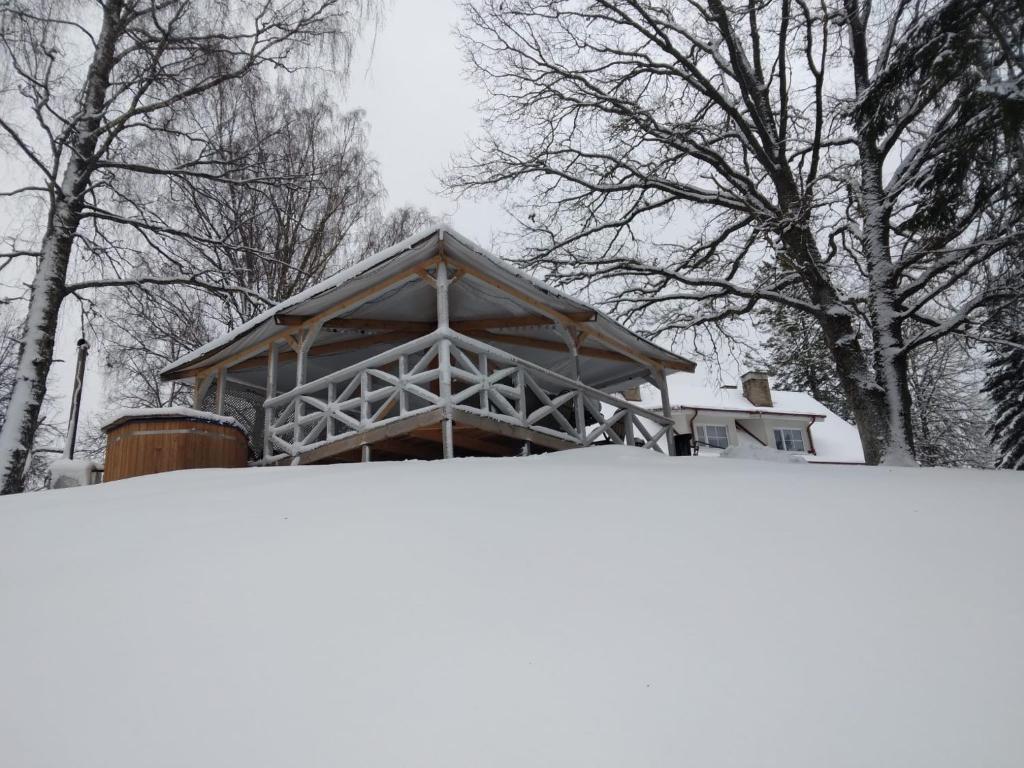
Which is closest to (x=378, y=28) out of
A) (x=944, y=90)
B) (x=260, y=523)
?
(x=944, y=90)

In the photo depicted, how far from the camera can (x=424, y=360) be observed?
8141 millimetres

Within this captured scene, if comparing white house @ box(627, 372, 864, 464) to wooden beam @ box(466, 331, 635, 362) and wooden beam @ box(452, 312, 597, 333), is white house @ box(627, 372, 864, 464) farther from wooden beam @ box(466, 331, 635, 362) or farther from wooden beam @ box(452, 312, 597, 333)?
wooden beam @ box(452, 312, 597, 333)

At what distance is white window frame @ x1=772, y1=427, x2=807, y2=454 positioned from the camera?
79.4 feet

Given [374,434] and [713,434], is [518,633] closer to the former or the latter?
[374,434]

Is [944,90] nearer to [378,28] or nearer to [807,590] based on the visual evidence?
[807,590]

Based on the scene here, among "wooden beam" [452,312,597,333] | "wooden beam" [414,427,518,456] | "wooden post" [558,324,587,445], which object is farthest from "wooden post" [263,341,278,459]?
"wooden post" [558,324,587,445]

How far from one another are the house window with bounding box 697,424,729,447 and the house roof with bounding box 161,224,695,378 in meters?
13.8

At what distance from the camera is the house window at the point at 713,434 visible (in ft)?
77.6

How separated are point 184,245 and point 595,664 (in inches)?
554

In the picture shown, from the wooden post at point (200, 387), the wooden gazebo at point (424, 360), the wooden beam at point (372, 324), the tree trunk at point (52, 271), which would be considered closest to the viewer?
the wooden gazebo at point (424, 360)

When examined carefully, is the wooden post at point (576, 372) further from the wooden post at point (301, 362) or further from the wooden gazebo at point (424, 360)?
the wooden post at point (301, 362)

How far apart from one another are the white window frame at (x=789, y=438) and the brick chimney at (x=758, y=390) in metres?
1.05

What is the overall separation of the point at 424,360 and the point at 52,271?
6.48 metres

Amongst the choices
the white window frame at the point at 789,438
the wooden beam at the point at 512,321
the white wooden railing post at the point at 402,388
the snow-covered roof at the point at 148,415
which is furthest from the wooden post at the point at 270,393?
the white window frame at the point at 789,438
